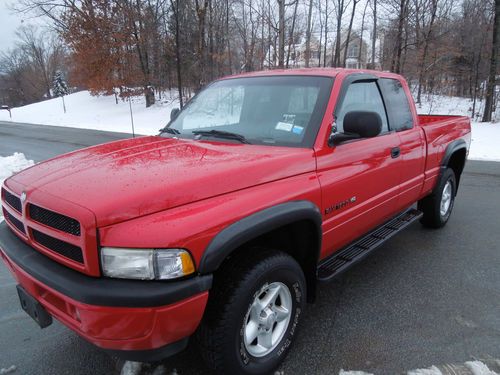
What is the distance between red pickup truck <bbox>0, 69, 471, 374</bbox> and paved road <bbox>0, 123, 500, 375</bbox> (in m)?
0.38

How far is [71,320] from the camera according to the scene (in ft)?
6.04

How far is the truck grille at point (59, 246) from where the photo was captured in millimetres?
1814

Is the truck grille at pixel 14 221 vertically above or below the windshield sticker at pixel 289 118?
below

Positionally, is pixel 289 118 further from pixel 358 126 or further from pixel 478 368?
pixel 478 368

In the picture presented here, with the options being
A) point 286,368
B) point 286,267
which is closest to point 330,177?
point 286,267

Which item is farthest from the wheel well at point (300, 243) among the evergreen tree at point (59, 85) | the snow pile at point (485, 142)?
the evergreen tree at point (59, 85)

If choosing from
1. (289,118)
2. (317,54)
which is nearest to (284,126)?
(289,118)

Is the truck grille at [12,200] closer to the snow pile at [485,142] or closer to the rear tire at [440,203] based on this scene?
the rear tire at [440,203]

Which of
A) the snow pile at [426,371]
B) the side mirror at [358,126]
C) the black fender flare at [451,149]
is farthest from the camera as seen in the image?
the black fender flare at [451,149]

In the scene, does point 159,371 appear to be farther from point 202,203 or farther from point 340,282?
point 340,282

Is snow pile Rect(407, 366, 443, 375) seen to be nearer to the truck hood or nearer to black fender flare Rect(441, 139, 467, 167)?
the truck hood

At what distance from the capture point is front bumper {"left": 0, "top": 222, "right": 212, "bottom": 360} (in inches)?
66.1

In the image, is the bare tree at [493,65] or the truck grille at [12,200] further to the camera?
the bare tree at [493,65]

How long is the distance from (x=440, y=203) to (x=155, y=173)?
12.2 feet
